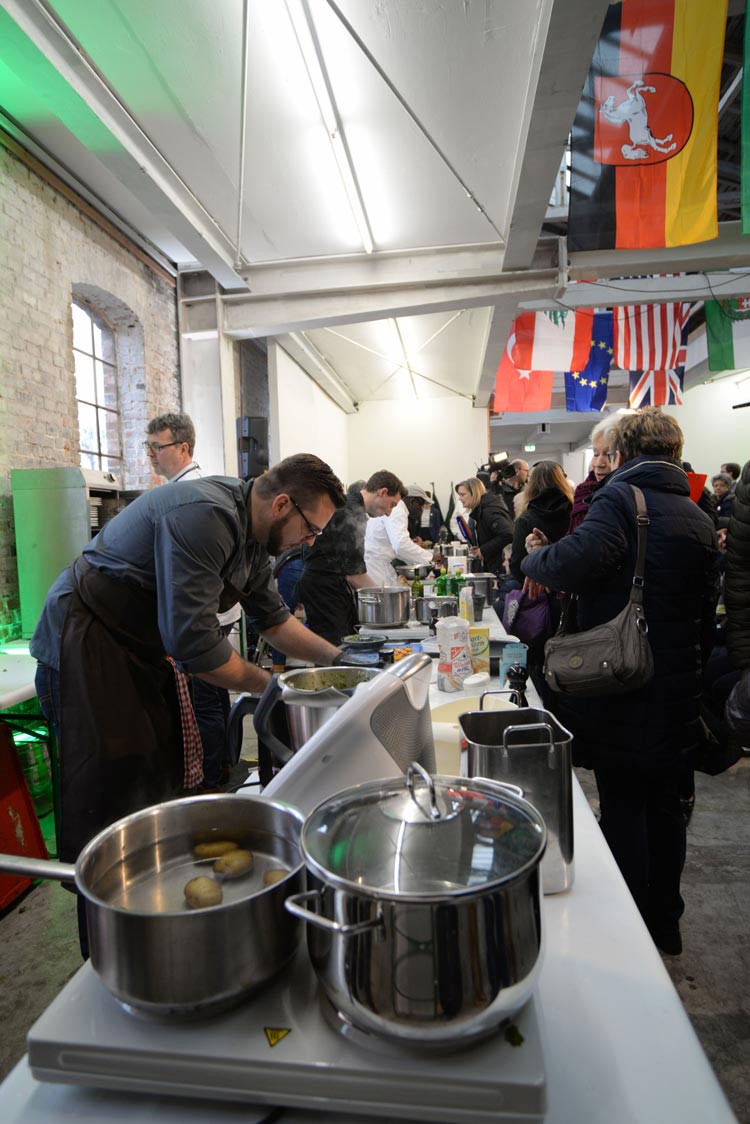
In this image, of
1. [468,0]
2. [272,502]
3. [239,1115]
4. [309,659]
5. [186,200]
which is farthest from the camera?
[186,200]

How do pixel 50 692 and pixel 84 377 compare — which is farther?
pixel 84 377

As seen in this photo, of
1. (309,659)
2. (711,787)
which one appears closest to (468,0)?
(309,659)

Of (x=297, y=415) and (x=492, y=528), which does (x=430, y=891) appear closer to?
(x=492, y=528)

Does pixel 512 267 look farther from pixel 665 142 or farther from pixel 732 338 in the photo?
pixel 732 338

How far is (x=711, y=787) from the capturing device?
12.0 feet

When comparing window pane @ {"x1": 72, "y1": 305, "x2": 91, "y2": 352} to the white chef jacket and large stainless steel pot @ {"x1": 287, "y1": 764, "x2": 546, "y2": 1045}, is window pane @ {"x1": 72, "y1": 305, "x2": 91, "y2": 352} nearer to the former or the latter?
the white chef jacket

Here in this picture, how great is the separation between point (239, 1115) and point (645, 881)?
6.09 ft

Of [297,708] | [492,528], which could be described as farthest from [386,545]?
[297,708]

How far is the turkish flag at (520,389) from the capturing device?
8.33 m

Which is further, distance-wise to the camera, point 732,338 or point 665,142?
point 732,338

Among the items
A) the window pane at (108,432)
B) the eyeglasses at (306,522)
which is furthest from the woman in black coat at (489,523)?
the eyeglasses at (306,522)

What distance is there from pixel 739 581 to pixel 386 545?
3.30 meters

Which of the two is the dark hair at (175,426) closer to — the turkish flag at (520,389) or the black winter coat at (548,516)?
the black winter coat at (548,516)

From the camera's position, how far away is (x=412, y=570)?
5.29m
